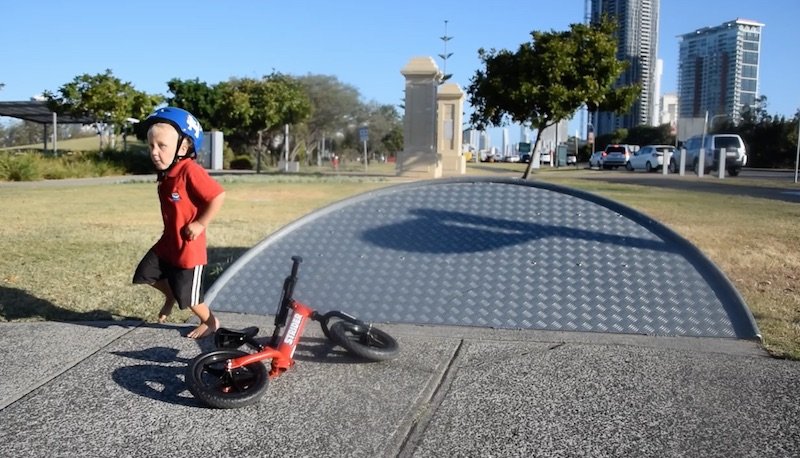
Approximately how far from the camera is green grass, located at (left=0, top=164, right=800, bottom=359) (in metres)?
5.82

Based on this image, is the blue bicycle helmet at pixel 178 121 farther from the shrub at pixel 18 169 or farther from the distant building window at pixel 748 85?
the distant building window at pixel 748 85

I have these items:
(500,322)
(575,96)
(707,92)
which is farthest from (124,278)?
(707,92)

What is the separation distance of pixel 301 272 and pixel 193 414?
2230mm

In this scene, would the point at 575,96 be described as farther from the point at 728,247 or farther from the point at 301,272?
the point at 301,272

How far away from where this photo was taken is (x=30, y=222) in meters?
11.5

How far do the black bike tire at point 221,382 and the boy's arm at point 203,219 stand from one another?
3.15ft

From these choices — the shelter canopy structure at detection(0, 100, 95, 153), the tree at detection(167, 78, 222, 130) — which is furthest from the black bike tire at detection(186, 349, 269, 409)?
the tree at detection(167, 78, 222, 130)

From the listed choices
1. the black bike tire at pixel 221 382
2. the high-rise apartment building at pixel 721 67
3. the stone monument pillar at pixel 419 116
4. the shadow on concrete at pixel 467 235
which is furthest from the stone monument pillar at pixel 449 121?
the high-rise apartment building at pixel 721 67

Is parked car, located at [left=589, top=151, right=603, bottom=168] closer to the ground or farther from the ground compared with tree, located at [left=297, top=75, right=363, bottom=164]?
closer to the ground

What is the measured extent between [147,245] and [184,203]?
15.5 ft

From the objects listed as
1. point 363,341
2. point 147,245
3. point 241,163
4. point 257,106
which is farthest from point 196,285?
point 241,163

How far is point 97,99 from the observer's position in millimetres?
32438

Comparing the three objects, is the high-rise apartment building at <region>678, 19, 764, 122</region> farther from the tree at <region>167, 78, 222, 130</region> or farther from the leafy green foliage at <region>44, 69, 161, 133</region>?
the leafy green foliage at <region>44, 69, 161, 133</region>

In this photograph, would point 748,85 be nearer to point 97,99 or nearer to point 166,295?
point 97,99
